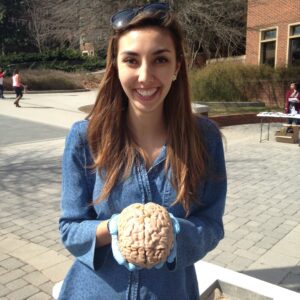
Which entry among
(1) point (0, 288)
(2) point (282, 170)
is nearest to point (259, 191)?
(2) point (282, 170)

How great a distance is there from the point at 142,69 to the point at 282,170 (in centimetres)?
731

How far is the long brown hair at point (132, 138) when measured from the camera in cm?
157

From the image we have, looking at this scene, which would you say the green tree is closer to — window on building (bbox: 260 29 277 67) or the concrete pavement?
window on building (bbox: 260 29 277 67)

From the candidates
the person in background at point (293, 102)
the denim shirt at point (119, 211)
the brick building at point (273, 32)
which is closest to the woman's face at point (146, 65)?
the denim shirt at point (119, 211)

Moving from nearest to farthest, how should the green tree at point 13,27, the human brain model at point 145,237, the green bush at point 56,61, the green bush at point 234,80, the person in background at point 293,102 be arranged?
the human brain model at point 145,237, the person in background at point 293,102, the green bush at point 234,80, the green bush at point 56,61, the green tree at point 13,27

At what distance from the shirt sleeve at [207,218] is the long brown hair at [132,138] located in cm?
5

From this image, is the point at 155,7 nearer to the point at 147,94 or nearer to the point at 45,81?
the point at 147,94

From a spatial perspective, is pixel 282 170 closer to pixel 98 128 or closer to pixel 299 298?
pixel 299 298

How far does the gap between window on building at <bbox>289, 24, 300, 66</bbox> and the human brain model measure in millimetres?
20092

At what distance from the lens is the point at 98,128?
1.65 meters

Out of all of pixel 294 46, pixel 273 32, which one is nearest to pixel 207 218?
pixel 294 46

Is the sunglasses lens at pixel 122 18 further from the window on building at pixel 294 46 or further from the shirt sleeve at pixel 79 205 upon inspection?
the window on building at pixel 294 46

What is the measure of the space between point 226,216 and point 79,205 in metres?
4.23

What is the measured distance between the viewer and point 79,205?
5.19 ft
